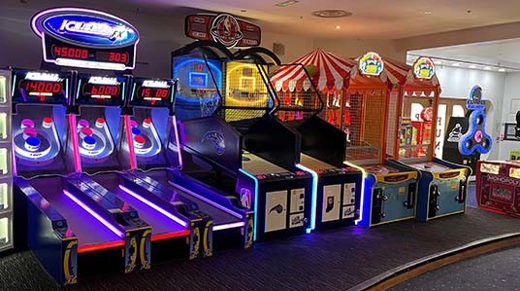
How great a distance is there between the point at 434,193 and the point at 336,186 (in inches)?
64.1

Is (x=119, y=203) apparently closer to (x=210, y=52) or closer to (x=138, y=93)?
(x=138, y=93)

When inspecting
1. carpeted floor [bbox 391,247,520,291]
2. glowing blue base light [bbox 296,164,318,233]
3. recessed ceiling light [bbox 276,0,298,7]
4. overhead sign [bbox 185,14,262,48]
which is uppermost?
recessed ceiling light [bbox 276,0,298,7]

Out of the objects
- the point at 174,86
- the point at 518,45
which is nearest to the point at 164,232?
the point at 174,86

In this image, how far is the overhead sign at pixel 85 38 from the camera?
4734 mm

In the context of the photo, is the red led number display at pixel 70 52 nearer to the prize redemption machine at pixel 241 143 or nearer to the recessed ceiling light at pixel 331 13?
the prize redemption machine at pixel 241 143

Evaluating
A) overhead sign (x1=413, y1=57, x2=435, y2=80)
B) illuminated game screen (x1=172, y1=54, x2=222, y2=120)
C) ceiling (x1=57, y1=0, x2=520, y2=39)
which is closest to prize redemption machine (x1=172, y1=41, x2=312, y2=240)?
illuminated game screen (x1=172, y1=54, x2=222, y2=120)

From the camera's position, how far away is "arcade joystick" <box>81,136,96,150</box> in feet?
17.2

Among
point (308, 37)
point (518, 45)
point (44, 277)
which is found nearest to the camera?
point (44, 277)

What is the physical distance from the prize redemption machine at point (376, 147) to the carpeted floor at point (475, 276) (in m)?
1.30

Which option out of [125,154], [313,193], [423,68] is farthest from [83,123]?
[423,68]

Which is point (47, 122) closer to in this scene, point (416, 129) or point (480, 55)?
point (416, 129)

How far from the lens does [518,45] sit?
1027cm

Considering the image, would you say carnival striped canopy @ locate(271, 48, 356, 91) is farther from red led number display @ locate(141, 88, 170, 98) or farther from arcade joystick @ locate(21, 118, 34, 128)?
arcade joystick @ locate(21, 118, 34, 128)

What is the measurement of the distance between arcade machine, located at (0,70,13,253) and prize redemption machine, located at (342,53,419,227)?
4.07 m
